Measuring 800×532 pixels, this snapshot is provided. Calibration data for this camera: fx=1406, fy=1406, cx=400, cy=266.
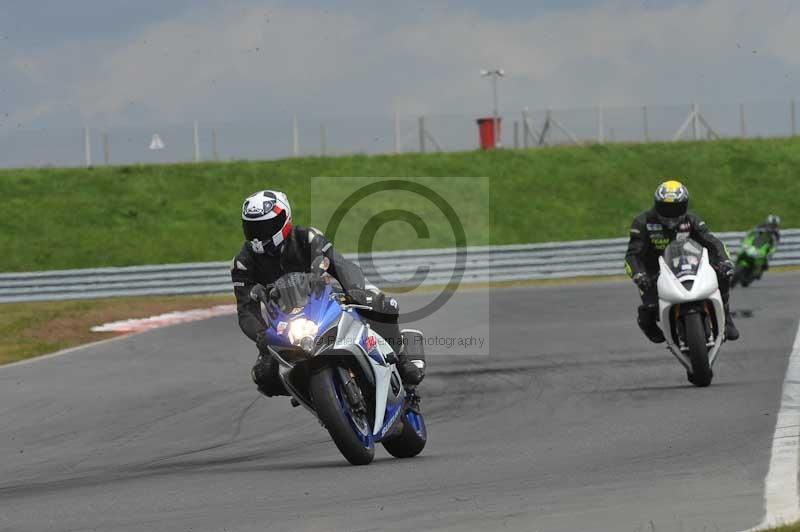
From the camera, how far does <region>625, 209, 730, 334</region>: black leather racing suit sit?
12.5 meters

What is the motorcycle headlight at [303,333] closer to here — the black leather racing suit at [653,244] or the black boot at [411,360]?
the black boot at [411,360]

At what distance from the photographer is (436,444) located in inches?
371

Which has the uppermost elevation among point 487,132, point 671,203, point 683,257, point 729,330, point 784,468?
point 487,132

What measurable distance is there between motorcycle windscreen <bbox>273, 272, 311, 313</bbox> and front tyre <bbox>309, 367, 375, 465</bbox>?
1.38ft

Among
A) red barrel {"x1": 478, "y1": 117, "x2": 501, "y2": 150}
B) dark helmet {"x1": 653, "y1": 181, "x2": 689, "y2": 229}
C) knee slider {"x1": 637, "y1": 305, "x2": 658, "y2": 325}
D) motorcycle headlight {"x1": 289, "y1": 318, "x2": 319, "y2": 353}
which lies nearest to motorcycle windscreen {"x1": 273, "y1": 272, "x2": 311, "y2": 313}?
motorcycle headlight {"x1": 289, "y1": 318, "x2": 319, "y2": 353}

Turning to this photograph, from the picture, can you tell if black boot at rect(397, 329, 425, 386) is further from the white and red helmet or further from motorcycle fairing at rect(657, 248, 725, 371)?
motorcycle fairing at rect(657, 248, 725, 371)

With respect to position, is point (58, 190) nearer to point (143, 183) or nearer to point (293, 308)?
point (143, 183)

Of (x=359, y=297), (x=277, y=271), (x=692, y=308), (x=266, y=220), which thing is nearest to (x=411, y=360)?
(x=359, y=297)

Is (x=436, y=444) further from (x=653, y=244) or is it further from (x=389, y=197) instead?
(x=389, y=197)

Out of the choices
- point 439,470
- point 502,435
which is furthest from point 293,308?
point 502,435

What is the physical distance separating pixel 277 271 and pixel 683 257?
15.3 ft

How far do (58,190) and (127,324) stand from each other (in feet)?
64.4

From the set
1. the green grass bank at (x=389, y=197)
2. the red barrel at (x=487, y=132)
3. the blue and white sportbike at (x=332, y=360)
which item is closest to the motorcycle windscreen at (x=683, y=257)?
the blue and white sportbike at (x=332, y=360)

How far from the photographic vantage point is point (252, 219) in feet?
27.2
